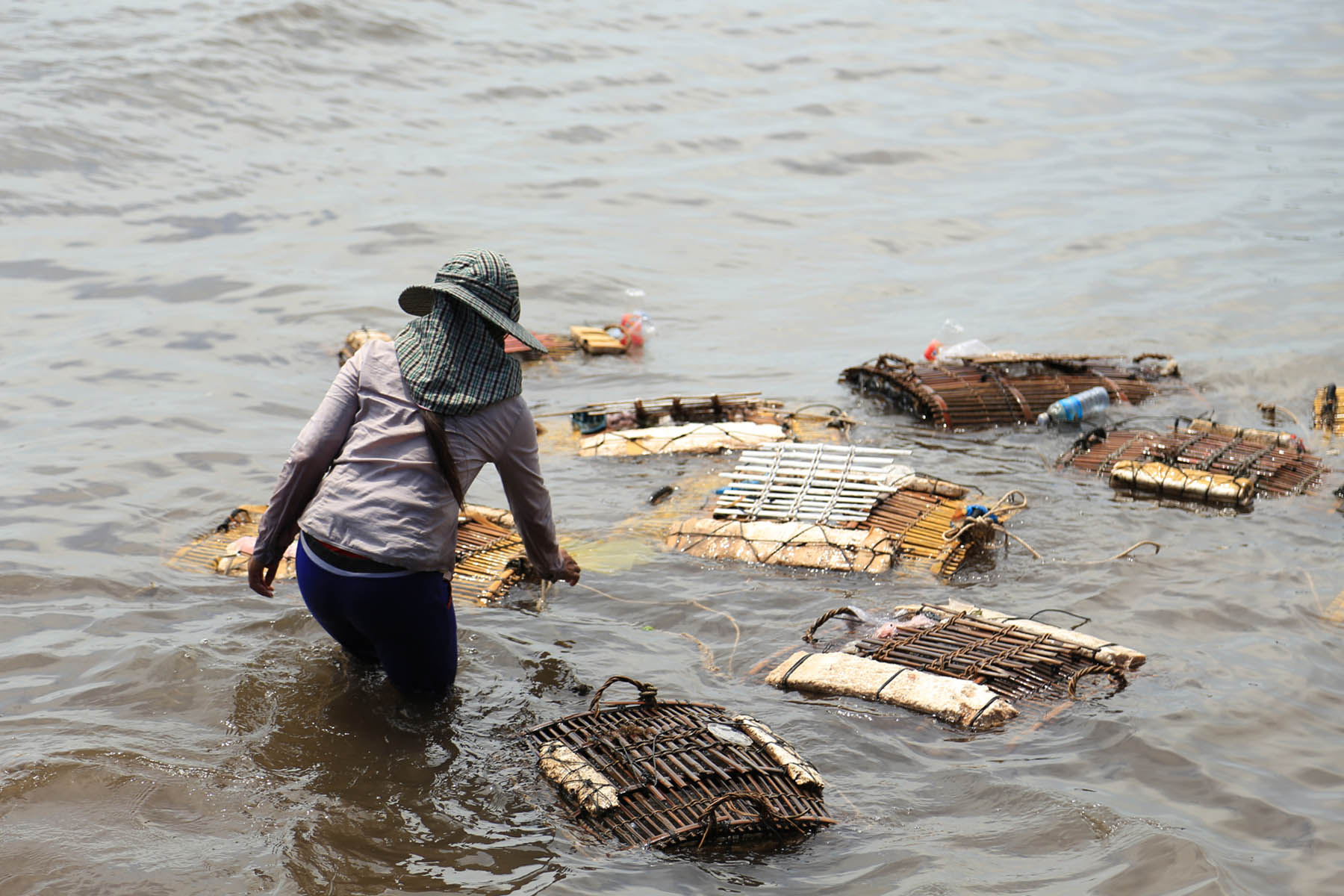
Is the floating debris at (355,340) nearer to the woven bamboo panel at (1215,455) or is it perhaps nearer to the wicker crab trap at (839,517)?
the wicker crab trap at (839,517)

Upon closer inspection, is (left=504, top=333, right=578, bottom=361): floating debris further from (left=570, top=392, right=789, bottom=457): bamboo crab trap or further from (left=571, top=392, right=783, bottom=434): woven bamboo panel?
(left=571, top=392, right=783, bottom=434): woven bamboo panel

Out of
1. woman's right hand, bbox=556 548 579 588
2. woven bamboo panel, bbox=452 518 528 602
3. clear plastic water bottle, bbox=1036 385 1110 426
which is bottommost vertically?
woven bamboo panel, bbox=452 518 528 602

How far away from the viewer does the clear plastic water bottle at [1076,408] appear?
31.8 feet

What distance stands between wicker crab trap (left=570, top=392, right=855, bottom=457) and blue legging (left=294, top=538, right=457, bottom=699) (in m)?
4.30

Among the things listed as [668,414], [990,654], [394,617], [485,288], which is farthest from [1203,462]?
[394,617]

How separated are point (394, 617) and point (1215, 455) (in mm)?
6369

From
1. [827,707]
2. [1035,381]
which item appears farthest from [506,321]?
[1035,381]

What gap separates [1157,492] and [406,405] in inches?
229

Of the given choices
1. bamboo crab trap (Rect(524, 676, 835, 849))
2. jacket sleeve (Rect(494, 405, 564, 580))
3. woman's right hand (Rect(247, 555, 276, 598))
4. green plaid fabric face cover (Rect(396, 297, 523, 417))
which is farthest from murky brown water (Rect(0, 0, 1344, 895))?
green plaid fabric face cover (Rect(396, 297, 523, 417))

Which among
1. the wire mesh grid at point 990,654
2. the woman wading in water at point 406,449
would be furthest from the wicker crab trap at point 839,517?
the woman wading in water at point 406,449

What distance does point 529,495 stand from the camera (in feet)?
14.8

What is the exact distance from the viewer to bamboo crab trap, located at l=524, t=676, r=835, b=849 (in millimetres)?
4141

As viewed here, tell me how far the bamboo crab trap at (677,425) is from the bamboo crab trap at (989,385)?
1.13m

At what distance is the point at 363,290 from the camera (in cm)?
1359
